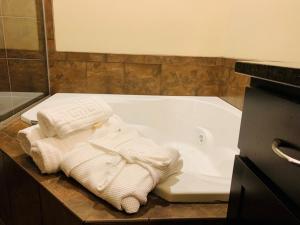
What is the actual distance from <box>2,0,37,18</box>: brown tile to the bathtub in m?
0.56

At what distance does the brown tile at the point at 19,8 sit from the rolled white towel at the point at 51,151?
3.49ft

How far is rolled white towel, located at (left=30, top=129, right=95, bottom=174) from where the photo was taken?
779mm

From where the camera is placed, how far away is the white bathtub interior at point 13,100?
138 cm

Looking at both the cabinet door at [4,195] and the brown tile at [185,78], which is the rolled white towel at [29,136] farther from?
the brown tile at [185,78]

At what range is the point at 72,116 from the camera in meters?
0.89

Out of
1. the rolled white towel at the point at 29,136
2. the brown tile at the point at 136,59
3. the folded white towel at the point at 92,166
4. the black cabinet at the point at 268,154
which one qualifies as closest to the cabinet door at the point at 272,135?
the black cabinet at the point at 268,154

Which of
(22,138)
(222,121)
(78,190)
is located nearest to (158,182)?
(78,190)

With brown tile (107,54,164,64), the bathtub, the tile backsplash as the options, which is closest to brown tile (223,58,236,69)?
the tile backsplash

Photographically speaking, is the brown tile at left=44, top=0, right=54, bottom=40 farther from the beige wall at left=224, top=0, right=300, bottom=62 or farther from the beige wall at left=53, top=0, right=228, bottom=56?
the beige wall at left=224, top=0, right=300, bottom=62

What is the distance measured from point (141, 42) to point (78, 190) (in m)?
1.29

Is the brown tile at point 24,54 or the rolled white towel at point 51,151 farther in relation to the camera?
the brown tile at point 24,54

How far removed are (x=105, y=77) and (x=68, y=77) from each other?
27cm

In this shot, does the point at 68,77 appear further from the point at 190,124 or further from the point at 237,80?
the point at 237,80

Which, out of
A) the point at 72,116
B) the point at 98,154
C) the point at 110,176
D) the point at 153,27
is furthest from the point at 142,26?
the point at 110,176
